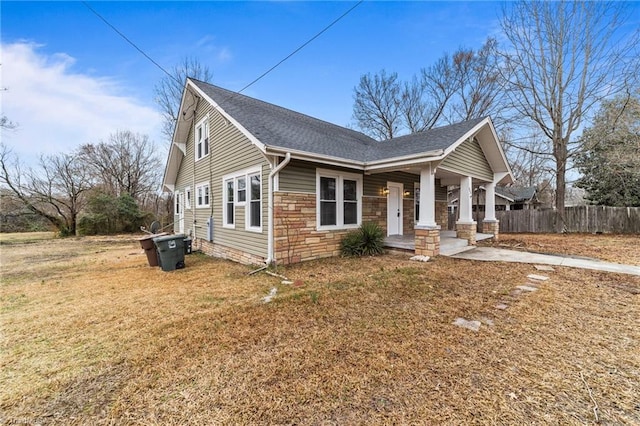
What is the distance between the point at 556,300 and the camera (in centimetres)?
389

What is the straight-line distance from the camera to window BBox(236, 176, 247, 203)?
7453mm

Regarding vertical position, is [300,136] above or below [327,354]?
above

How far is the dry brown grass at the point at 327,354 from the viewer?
6.15ft

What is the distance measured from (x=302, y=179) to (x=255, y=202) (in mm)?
1457

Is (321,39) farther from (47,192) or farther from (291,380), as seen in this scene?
(47,192)

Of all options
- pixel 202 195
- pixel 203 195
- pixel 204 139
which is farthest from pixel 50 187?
pixel 204 139

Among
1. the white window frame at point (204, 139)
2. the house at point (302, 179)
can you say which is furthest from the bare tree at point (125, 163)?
the house at point (302, 179)

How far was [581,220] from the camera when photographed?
13.3 meters

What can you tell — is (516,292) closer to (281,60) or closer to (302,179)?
(302,179)

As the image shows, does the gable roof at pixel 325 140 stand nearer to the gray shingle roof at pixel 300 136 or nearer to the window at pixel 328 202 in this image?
the gray shingle roof at pixel 300 136

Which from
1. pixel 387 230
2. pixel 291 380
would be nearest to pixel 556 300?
pixel 291 380

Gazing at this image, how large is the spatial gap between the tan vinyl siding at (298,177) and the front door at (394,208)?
3.26 m

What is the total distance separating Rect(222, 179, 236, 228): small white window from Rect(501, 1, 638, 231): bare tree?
657 inches

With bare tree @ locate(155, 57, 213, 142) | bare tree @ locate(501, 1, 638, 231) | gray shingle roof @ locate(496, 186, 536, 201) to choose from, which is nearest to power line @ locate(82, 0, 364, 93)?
bare tree @ locate(155, 57, 213, 142)
